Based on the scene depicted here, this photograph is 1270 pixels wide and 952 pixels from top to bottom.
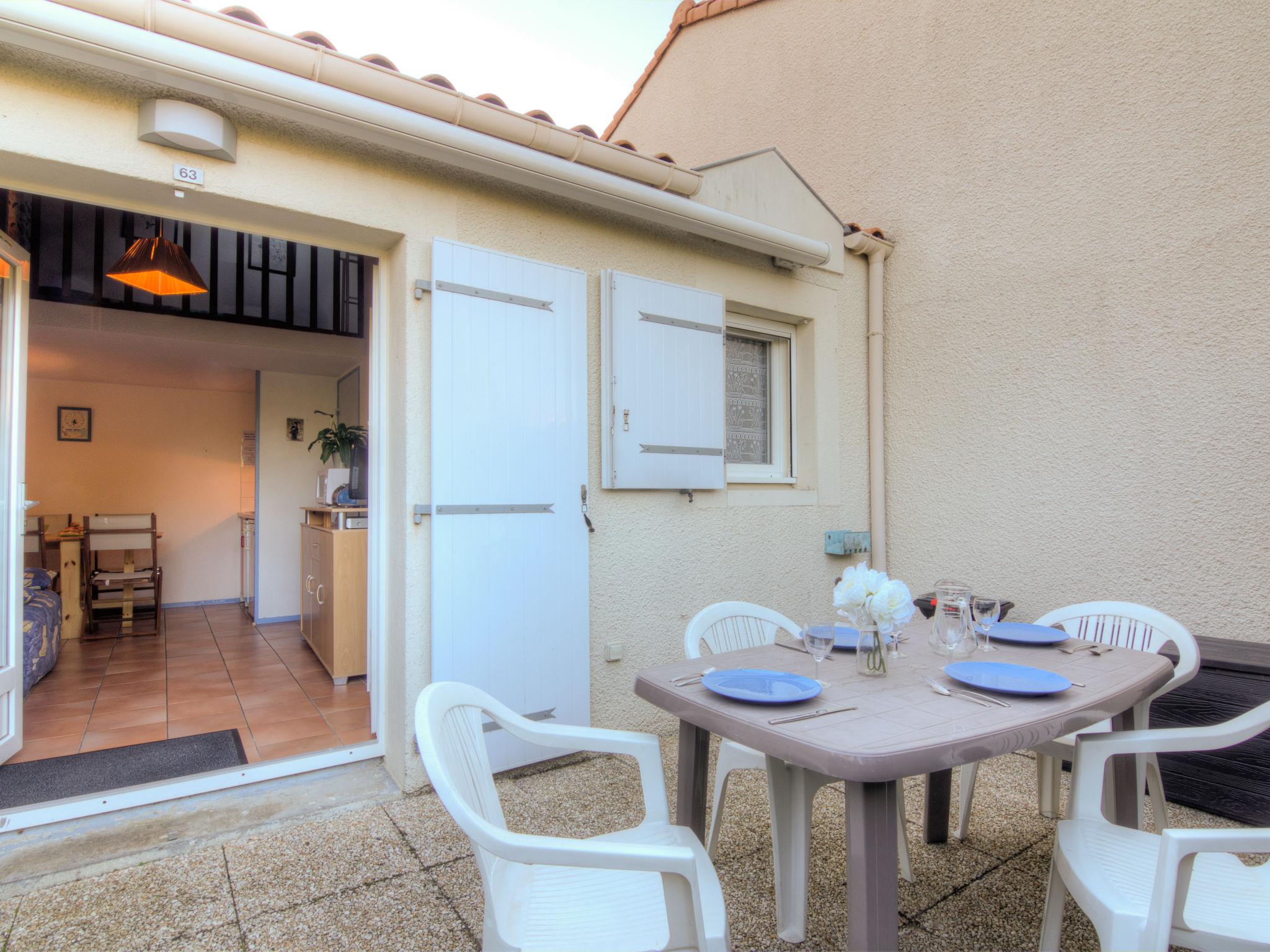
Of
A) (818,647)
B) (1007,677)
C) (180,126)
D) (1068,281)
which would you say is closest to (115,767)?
(180,126)

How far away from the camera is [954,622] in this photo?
1.88m

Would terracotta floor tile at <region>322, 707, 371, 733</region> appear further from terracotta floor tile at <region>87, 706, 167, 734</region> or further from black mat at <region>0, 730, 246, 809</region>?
terracotta floor tile at <region>87, 706, 167, 734</region>

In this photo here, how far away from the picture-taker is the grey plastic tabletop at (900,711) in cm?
121

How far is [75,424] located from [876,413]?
773 centimetres

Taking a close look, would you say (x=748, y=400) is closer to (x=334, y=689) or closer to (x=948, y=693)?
(x=948, y=693)

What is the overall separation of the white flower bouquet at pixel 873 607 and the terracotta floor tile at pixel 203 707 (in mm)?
3396

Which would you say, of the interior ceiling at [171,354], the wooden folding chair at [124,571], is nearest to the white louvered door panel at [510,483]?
the interior ceiling at [171,354]

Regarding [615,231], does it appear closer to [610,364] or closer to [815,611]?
[610,364]

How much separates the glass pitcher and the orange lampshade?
14.2ft

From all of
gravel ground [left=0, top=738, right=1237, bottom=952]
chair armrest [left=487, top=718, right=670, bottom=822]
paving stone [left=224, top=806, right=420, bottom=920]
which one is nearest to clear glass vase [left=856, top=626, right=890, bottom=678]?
chair armrest [left=487, top=718, right=670, bottom=822]

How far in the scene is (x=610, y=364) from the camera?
3156 mm

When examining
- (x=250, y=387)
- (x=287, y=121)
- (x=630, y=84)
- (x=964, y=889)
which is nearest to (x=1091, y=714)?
(x=964, y=889)

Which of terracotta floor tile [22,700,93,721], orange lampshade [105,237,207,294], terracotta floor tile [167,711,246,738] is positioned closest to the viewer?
terracotta floor tile [167,711,246,738]

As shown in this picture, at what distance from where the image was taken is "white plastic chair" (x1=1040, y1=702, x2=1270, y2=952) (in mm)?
1207
